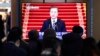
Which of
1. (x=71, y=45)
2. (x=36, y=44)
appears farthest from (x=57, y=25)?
(x=36, y=44)

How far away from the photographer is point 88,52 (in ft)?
17.8

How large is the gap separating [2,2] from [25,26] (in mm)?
11647

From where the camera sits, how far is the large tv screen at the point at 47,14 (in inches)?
472

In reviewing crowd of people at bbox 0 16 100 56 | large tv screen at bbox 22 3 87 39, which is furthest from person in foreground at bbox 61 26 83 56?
large tv screen at bbox 22 3 87 39

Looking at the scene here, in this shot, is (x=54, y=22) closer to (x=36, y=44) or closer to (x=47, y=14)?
(x=47, y=14)

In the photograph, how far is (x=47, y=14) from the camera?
12.0 metres

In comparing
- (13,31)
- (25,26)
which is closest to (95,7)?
(25,26)

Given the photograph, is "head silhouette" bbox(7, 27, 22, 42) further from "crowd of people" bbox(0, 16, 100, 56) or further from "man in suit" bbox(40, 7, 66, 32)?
"man in suit" bbox(40, 7, 66, 32)

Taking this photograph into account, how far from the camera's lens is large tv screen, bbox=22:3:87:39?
11984 mm

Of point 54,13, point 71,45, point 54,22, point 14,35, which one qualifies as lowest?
point 71,45

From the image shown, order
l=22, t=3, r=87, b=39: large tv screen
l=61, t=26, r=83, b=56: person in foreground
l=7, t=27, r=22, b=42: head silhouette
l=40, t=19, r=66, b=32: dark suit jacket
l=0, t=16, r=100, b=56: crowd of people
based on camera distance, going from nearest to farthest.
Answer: l=0, t=16, r=100, b=56: crowd of people, l=7, t=27, r=22, b=42: head silhouette, l=61, t=26, r=83, b=56: person in foreground, l=40, t=19, r=66, b=32: dark suit jacket, l=22, t=3, r=87, b=39: large tv screen

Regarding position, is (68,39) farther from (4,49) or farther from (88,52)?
(88,52)

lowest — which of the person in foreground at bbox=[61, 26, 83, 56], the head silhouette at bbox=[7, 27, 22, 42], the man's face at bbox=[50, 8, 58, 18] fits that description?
the person in foreground at bbox=[61, 26, 83, 56]

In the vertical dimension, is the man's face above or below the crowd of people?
above
